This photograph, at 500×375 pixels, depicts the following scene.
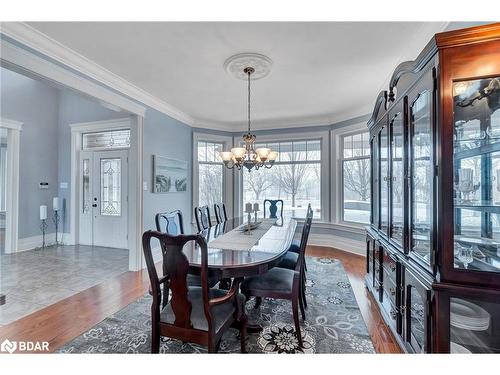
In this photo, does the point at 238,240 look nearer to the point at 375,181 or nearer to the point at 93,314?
the point at 93,314

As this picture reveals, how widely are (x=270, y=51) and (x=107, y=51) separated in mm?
1709

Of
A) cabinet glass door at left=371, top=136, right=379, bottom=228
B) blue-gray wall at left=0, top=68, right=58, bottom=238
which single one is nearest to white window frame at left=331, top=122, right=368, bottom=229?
cabinet glass door at left=371, top=136, right=379, bottom=228

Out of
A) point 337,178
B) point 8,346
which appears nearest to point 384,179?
point 337,178

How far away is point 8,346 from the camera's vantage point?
1.94 metres

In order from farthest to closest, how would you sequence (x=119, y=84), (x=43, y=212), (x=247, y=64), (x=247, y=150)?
(x=43, y=212), (x=119, y=84), (x=247, y=150), (x=247, y=64)

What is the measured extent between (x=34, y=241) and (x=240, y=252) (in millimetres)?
5172

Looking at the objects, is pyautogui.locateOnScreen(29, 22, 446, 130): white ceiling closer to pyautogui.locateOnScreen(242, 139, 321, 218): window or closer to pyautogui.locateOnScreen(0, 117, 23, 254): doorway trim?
pyautogui.locateOnScreen(242, 139, 321, 218): window

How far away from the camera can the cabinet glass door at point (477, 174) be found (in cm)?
133

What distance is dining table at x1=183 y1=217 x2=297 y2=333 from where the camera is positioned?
5.50ft

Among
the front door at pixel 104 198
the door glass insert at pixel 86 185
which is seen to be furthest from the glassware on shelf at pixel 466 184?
the door glass insert at pixel 86 185

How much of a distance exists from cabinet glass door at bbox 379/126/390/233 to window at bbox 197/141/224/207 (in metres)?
3.65

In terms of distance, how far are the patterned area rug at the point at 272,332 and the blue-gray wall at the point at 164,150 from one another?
1.66m
